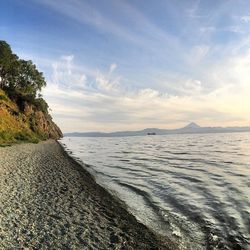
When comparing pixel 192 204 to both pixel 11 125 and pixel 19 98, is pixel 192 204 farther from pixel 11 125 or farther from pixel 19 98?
pixel 19 98

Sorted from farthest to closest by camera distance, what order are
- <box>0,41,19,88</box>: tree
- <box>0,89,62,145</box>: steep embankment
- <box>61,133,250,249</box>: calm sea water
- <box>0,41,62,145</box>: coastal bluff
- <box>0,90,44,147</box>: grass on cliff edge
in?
<box>0,41,19,88</box>: tree < <box>0,41,62,145</box>: coastal bluff < <box>0,89,62,145</box>: steep embankment < <box>0,90,44,147</box>: grass on cliff edge < <box>61,133,250,249</box>: calm sea water

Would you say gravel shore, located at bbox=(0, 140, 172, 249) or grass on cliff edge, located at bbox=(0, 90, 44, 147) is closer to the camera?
gravel shore, located at bbox=(0, 140, 172, 249)

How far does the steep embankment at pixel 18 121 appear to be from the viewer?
58178mm

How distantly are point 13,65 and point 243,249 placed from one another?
91.5 metres

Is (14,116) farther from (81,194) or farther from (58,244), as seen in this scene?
(58,244)

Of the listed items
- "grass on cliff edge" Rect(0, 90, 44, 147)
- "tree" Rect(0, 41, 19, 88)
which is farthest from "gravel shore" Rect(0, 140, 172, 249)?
"tree" Rect(0, 41, 19, 88)

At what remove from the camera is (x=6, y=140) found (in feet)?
172

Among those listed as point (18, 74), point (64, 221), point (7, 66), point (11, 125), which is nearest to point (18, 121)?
point (11, 125)

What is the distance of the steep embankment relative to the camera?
58.2 m

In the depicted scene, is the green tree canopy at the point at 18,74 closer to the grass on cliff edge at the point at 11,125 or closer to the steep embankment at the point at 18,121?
the steep embankment at the point at 18,121

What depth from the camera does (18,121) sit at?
74.7 metres

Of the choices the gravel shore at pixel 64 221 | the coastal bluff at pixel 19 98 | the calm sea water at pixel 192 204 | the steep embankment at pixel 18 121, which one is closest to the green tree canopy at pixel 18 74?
the coastal bluff at pixel 19 98

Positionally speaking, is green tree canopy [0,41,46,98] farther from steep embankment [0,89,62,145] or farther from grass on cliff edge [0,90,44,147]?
grass on cliff edge [0,90,44,147]

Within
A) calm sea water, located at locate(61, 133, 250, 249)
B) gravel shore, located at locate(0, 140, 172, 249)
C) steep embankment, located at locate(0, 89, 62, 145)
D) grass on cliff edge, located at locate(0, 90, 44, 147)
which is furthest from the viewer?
steep embankment, located at locate(0, 89, 62, 145)
